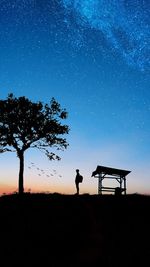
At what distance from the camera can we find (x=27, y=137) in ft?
140

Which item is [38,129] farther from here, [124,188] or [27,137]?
[124,188]

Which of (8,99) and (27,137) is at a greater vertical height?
(8,99)
